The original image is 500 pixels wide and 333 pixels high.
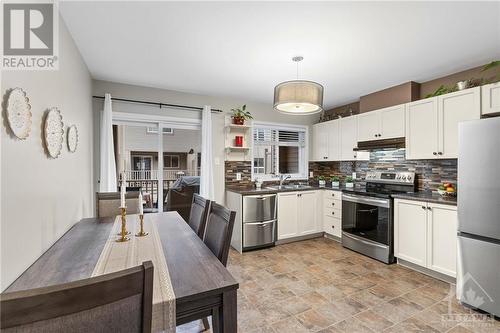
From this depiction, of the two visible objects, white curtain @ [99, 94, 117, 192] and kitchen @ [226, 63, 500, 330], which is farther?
white curtain @ [99, 94, 117, 192]

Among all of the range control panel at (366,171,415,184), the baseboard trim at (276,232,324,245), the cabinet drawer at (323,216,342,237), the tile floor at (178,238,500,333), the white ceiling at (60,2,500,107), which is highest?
the white ceiling at (60,2,500,107)

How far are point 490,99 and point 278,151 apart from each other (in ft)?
9.76

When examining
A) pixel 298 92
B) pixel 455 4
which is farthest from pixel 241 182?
pixel 455 4

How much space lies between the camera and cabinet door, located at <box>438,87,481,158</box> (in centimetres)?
255

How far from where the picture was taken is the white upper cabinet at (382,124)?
10.7 feet

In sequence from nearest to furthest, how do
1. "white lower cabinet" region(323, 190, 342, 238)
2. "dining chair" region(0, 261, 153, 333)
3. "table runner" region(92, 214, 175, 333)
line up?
1. "dining chair" region(0, 261, 153, 333)
2. "table runner" region(92, 214, 175, 333)
3. "white lower cabinet" region(323, 190, 342, 238)

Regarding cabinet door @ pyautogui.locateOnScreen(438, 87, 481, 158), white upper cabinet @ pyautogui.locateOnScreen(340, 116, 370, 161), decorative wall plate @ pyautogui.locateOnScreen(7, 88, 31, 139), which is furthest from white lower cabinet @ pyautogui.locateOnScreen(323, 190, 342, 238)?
decorative wall plate @ pyautogui.locateOnScreen(7, 88, 31, 139)

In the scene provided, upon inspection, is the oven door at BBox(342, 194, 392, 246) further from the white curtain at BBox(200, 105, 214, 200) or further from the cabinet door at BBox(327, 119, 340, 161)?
the white curtain at BBox(200, 105, 214, 200)

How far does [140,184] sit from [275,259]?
2257mm

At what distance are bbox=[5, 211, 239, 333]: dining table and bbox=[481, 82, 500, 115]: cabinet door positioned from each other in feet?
10.1

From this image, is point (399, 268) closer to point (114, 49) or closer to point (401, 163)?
point (401, 163)

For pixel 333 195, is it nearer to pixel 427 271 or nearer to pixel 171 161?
pixel 427 271

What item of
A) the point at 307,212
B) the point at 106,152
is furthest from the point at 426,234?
the point at 106,152

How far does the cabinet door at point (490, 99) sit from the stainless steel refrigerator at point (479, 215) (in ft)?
2.11
